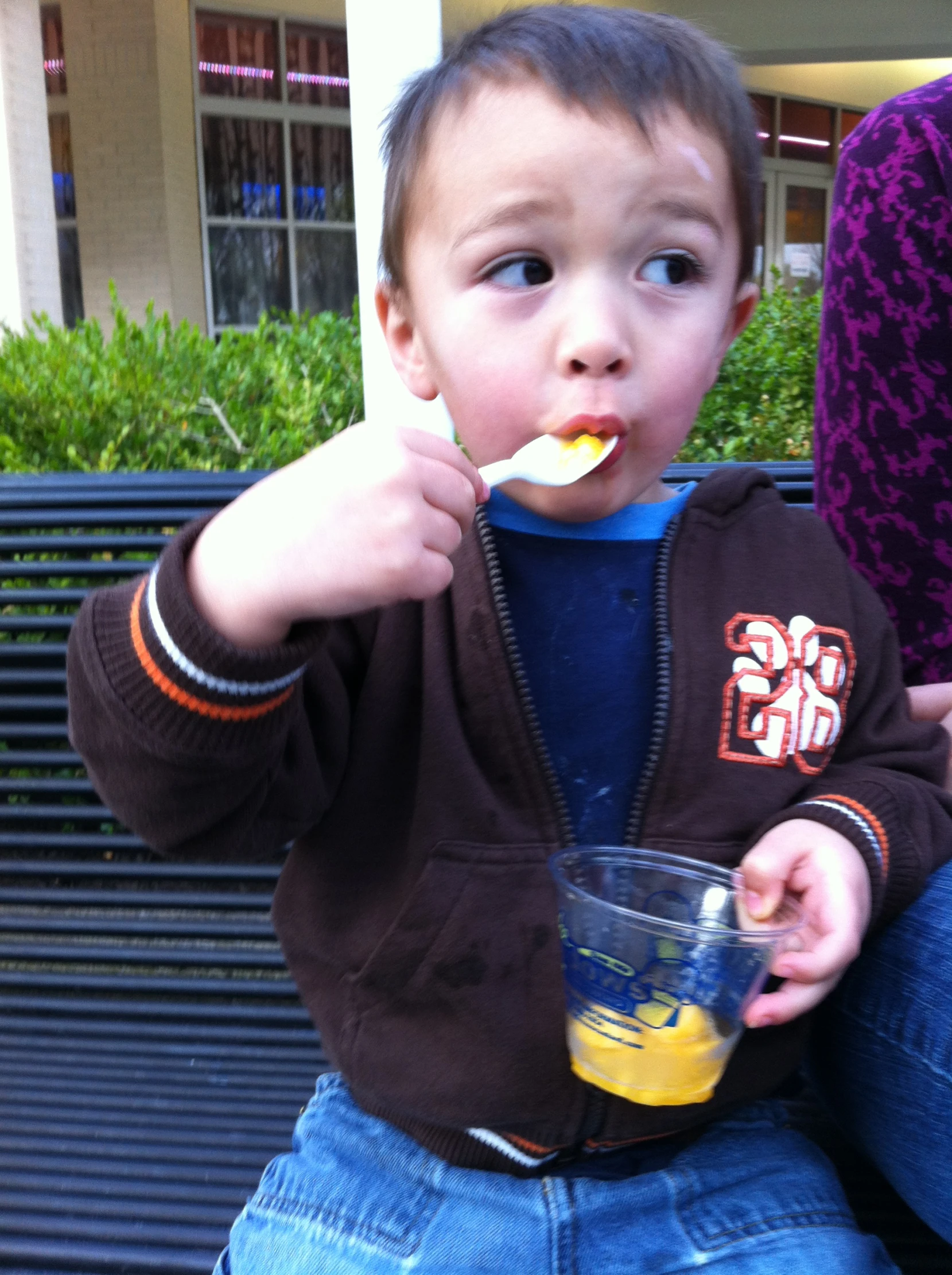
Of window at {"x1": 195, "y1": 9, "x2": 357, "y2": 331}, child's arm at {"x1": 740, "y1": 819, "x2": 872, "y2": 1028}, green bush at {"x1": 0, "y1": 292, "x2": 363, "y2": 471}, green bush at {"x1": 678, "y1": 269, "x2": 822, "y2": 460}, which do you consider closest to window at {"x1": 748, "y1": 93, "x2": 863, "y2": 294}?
window at {"x1": 195, "y1": 9, "x2": 357, "y2": 331}

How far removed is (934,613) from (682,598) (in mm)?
482

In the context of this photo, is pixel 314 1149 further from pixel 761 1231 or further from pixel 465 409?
pixel 465 409

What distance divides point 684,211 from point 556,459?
0.30 m

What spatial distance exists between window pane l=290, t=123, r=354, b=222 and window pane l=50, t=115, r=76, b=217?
6.88ft

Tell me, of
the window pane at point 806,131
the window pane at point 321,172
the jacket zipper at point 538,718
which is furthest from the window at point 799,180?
the jacket zipper at point 538,718

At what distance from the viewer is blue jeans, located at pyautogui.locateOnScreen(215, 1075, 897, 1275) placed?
46.1 inches

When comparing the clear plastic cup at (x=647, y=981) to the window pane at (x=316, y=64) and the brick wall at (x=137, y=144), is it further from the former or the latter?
the window pane at (x=316, y=64)

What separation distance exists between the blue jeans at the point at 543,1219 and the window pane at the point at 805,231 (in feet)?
45.0

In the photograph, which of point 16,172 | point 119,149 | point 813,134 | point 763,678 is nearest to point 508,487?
point 763,678

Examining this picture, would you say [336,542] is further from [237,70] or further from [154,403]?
[237,70]

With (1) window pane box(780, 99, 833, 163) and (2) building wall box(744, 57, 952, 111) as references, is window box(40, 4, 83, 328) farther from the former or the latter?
(1) window pane box(780, 99, 833, 163)

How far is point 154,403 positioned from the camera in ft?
9.46

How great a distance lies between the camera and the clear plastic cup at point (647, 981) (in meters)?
1.00

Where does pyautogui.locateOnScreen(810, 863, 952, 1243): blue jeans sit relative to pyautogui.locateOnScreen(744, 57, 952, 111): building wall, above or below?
below
